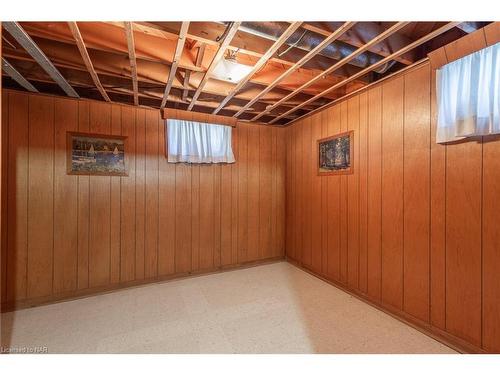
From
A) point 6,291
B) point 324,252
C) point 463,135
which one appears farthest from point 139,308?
point 463,135

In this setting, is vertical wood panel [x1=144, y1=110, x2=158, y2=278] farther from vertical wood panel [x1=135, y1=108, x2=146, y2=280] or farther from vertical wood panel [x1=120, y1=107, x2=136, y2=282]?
vertical wood panel [x1=120, y1=107, x2=136, y2=282]

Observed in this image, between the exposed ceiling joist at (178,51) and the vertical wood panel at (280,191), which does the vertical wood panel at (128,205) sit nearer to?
the exposed ceiling joist at (178,51)

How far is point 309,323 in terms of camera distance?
2307 millimetres

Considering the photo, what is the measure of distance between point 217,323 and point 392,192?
2.21 m

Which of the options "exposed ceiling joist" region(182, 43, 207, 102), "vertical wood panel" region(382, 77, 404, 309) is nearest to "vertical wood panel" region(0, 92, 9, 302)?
"exposed ceiling joist" region(182, 43, 207, 102)

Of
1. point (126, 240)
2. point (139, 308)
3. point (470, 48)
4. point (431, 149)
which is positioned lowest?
point (139, 308)

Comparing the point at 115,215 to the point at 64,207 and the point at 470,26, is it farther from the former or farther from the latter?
the point at 470,26

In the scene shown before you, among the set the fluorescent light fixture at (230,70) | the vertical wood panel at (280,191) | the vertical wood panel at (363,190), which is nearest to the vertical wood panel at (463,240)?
the vertical wood panel at (363,190)

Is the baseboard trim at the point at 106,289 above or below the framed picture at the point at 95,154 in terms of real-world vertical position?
below

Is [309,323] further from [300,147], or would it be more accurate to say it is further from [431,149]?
[300,147]

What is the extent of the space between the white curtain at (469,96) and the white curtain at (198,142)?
265 cm

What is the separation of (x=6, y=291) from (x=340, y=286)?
3894 millimetres

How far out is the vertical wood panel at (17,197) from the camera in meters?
2.64

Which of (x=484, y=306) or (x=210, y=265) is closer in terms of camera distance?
(x=484, y=306)
